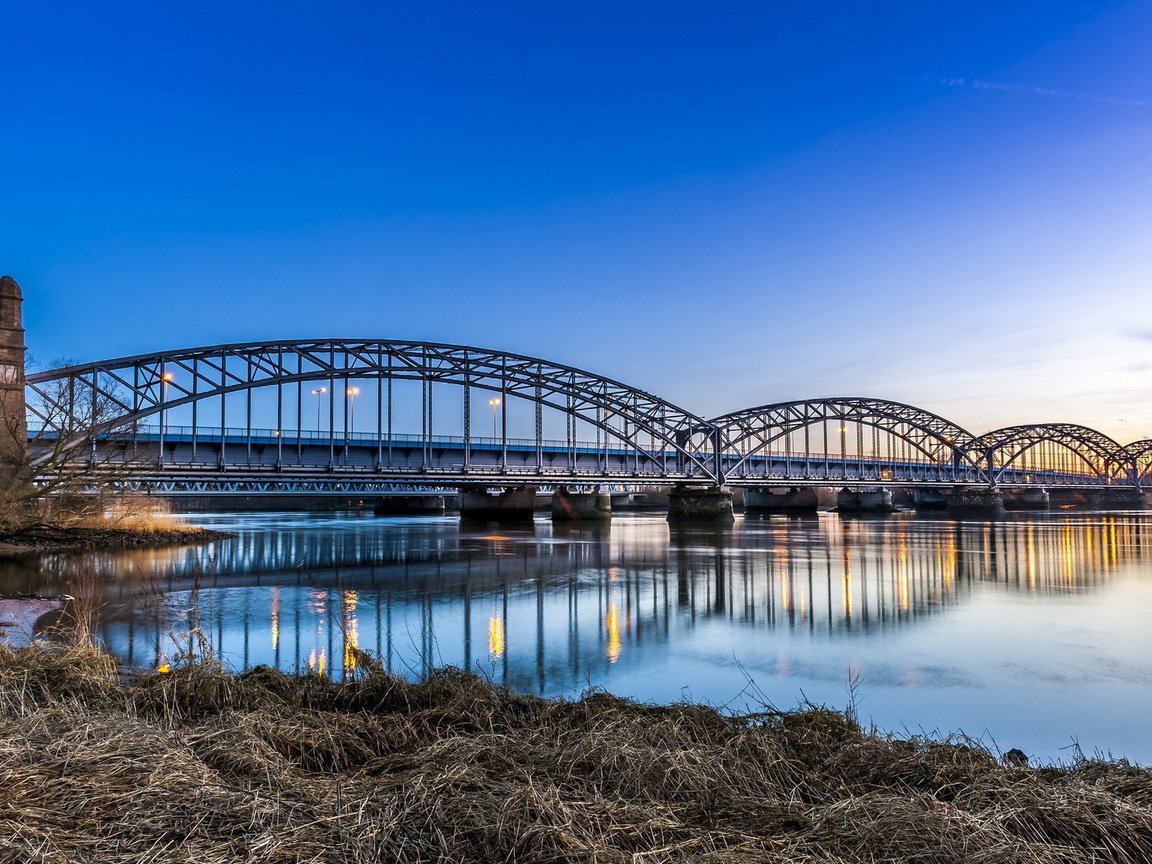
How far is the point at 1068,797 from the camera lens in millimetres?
4637


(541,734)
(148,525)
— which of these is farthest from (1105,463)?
(541,734)

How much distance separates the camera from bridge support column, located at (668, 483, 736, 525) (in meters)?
79.0

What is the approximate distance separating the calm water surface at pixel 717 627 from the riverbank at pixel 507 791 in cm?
299

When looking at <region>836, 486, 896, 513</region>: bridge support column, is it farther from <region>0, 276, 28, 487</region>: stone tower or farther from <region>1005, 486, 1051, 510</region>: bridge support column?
<region>0, 276, 28, 487</region>: stone tower

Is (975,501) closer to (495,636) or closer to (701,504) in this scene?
(701,504)

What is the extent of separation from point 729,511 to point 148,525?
55.5 metres

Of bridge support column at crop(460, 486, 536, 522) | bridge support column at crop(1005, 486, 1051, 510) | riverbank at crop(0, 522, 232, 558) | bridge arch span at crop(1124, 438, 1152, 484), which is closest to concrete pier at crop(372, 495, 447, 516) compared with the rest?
bridge support column at crop(460, 486, 536, 522)

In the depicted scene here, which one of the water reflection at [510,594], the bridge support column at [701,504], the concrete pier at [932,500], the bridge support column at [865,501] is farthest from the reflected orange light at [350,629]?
the concrete pier at [932,500]

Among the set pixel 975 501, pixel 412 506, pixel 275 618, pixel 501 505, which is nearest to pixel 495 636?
pixel 275 618

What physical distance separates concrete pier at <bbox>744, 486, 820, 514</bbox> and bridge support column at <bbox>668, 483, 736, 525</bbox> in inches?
1531

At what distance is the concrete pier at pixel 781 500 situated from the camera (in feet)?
393

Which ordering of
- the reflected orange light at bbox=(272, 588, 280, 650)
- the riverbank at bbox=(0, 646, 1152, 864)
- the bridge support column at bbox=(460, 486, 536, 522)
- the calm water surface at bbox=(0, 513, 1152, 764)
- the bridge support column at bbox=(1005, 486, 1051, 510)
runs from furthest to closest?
the bridge support column at bbox=(1005, 486, 1051, 510) → the bridge support column at bbox=(460, 486, 536, 522) → the reflected orange light at bbox=(272, 588, 280, 650) → the calm water surface at bbox=(0, 513, 1152, 764) → the riverbank at bbox=(0, 646, 1152, 864)

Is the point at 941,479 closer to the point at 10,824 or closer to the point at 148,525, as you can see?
the point at 148,525

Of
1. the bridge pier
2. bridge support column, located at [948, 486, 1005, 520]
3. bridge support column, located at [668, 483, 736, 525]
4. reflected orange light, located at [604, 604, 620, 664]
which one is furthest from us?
the bridge pier
